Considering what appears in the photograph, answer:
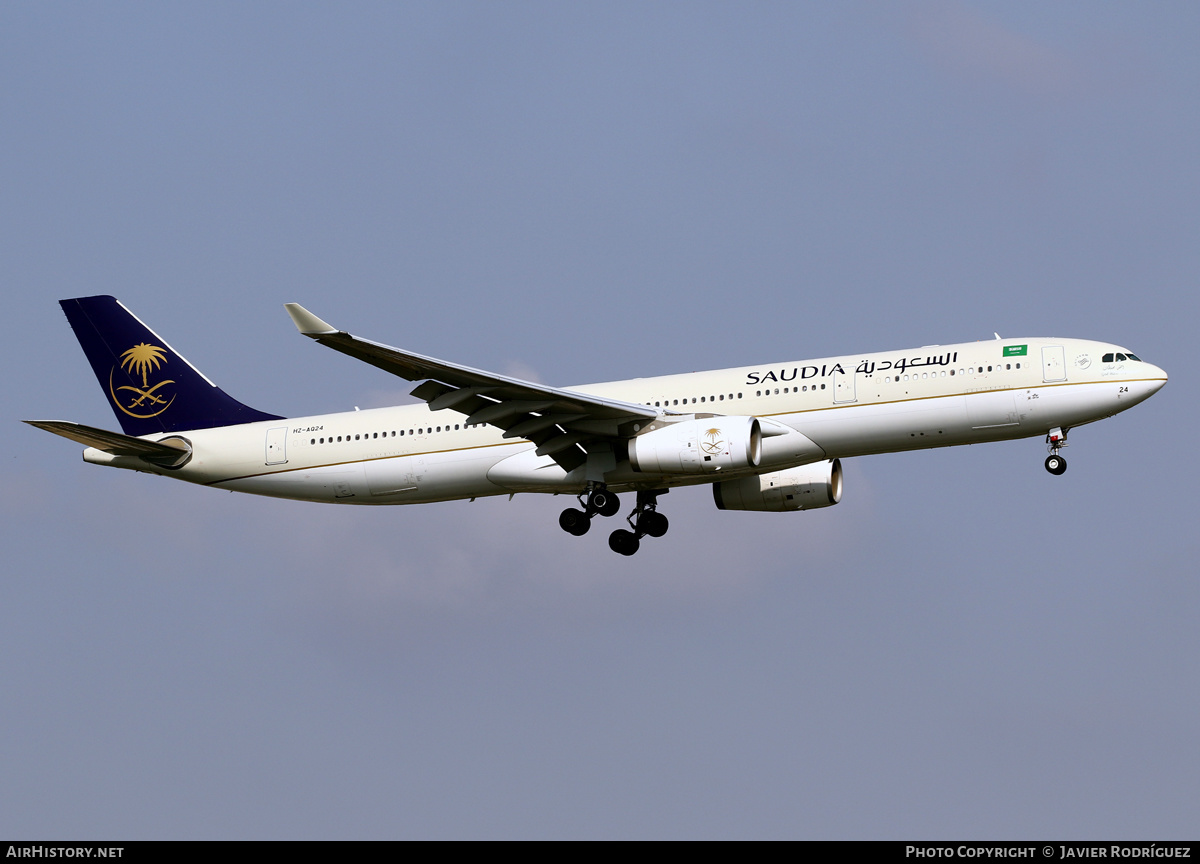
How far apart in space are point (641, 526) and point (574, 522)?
8.58ft

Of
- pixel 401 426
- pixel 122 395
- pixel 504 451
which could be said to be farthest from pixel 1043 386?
pixel 122 395

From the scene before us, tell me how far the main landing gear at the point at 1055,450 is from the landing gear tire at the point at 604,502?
37.2ft

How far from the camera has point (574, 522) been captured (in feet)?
147

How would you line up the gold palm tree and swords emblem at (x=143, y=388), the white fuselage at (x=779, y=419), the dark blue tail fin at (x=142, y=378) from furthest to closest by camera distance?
the gold palm tree and swords emblem at (x=143, y=388)
the dark blue tail fin at (x=142, y=378)
the white fuselage at (x=779, y=419)

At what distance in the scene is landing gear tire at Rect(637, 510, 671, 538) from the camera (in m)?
46.5

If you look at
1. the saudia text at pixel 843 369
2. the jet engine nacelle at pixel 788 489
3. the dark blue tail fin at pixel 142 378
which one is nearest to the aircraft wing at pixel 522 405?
the saudia text at pixel 843 369

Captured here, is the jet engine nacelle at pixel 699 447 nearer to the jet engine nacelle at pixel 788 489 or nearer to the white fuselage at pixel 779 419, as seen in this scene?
the white fuselage at pixel 779 419

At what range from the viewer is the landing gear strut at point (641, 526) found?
46531 mm

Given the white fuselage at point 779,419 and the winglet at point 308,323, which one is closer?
the winglet at point 308,323

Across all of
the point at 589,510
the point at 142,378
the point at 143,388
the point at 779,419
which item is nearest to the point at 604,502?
the point at 589,510

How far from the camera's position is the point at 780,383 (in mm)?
42094

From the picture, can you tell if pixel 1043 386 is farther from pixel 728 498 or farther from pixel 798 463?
pixel 728 498
